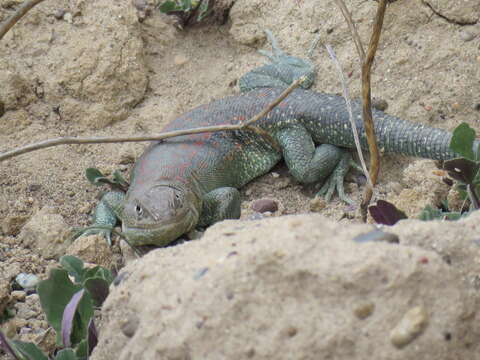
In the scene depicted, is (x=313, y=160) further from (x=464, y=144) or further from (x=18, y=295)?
(x=18, y=295)

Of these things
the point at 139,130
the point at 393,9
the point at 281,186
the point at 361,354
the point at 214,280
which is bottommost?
the point at 281,186

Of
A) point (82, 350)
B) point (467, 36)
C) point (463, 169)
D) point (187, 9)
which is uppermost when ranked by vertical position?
point (463, 169)

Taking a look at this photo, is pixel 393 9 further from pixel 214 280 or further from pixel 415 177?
pixel 214 280

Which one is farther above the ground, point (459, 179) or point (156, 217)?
point (459, 179)

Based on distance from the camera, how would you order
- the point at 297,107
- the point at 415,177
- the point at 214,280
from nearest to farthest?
the point at 214,280 → the point at 415,177 → the point at 297,107

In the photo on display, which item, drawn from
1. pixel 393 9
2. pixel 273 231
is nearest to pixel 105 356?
pixel 273 231

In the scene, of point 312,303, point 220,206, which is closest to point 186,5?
point 220,206

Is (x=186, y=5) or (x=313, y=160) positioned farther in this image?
(x=186, y=5)
